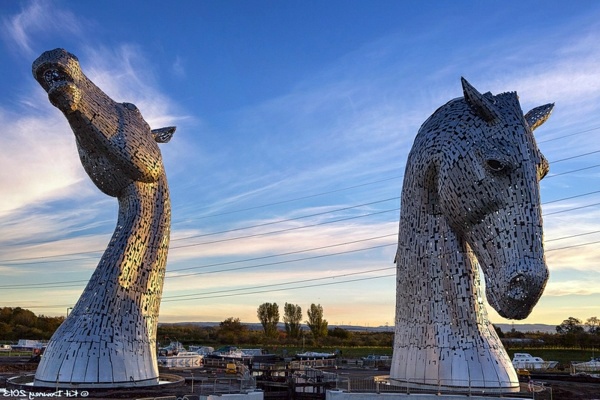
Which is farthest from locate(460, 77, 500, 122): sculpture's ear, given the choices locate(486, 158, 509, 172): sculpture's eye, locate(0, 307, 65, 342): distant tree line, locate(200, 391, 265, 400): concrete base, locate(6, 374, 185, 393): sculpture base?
locate(0, 307, 65, 342): distant tree line

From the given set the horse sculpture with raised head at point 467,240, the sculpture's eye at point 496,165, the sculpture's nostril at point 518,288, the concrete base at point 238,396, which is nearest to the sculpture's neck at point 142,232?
the concrete base at point 238,396

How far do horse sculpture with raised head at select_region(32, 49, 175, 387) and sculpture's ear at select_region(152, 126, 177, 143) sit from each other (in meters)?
0.08

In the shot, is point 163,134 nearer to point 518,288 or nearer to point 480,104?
point 480,104

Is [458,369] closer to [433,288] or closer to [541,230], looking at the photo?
[433,288]

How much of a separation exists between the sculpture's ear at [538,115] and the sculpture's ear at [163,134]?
31.2 feet

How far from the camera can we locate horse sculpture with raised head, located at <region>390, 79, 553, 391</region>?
9.64m

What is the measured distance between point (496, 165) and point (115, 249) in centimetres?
922

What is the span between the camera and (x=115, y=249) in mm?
13844

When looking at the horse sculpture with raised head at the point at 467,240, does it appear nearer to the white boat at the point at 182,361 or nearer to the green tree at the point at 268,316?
the white boat at the point at 182,361

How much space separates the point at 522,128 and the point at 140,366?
993 cm

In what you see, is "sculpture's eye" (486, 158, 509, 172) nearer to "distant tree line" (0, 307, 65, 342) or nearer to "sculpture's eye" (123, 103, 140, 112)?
"sculpture's eye" (123, 103, 140, 112)

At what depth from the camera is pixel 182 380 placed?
49.3 feet

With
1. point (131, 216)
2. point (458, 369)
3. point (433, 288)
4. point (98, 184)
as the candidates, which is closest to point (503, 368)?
point (458, 369)

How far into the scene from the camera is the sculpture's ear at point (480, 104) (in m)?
10.6
